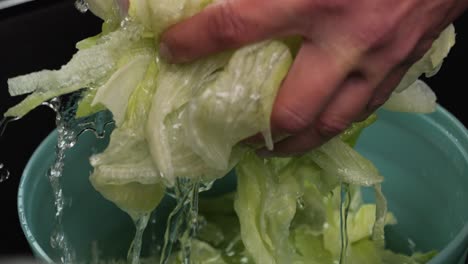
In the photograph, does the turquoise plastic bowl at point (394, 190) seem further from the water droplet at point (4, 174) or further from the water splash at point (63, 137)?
the water droplet at point (4, 174)

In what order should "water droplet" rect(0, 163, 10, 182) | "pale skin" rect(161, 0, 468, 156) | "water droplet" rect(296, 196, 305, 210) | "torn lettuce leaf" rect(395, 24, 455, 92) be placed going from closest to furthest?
1. "pale skin" rect(161, 0, 468, 156)
2. "torn lettuce leaf" rect(395, 24, 455, 92)
3. "water droplet" rect(296, 196, 305, 210)
4. "water droplet" rect(0, 163, 10, 182)

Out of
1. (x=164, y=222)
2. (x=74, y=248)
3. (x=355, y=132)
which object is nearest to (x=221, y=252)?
(x=164, y=222)

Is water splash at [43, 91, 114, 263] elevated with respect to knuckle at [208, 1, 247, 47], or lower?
lower

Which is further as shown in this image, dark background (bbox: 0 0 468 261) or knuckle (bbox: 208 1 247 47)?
dark background (bbox: 0 0 468 261)

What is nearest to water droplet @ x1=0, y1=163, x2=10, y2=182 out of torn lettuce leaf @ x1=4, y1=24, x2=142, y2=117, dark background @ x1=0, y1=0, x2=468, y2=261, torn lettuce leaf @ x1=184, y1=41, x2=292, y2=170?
dark background @ x1=0, y1=0, x2=468, y2=261

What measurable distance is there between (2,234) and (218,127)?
479 mm

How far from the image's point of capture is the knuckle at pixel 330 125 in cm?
51

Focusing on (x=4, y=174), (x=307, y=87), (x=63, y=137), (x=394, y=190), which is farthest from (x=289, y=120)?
(x=4, y=174)

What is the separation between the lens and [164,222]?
881 millimetres

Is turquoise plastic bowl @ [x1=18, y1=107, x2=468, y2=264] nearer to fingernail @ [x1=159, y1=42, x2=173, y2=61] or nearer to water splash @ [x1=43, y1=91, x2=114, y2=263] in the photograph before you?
water splash @ [x1=43, y1=91, x2=114, y2=263]

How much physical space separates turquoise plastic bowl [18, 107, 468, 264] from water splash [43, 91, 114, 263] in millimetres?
11

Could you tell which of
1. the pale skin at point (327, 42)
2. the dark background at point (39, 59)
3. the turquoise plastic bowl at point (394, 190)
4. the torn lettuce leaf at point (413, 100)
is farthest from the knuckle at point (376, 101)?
the dark background at point (39, 59)

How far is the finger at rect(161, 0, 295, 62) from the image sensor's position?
0.47 metres

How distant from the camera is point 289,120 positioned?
1.63 ft
